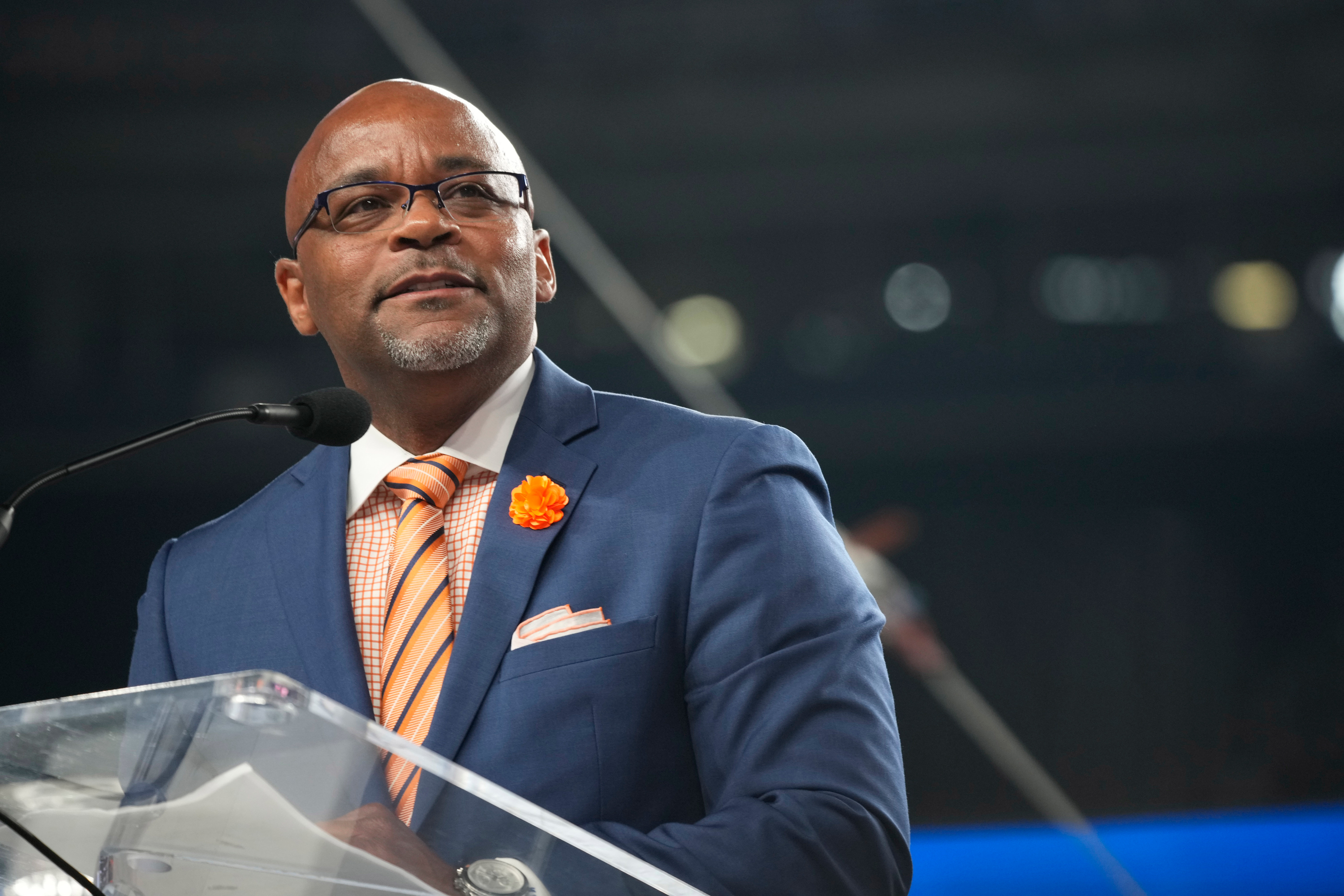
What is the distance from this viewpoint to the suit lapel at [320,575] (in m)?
1.36

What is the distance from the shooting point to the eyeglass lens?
1.50 metres

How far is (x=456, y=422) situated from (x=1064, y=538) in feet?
7.94

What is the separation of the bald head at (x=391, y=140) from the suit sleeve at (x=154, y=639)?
1.50ft

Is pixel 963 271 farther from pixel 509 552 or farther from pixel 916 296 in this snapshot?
pixel 509 552

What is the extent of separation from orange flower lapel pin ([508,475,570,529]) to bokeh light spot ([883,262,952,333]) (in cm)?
239

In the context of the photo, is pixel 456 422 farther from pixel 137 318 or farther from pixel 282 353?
pixel 137 318

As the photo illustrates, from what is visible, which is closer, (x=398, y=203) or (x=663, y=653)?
(x=663, y=653)

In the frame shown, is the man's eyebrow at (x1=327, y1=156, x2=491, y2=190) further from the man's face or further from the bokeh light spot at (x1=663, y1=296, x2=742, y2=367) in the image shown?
the bokeh light spot at (x1=663, y1=296, x2=742, y2=367)

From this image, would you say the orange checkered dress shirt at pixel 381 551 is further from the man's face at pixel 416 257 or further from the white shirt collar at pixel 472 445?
the man's face at pixel 416 257

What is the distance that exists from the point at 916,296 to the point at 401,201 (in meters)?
2.39

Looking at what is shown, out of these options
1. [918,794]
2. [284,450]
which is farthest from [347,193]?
[918,794]

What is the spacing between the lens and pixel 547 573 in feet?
4.48

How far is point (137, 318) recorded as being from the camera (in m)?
3.43

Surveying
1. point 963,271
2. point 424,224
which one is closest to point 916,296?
point 963,271
